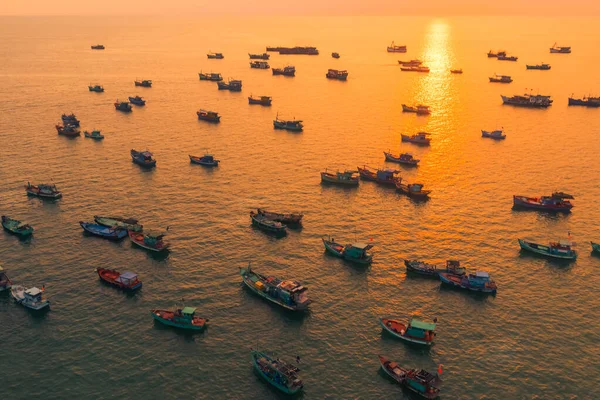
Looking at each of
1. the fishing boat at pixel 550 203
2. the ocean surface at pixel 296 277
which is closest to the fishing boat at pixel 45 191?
the ocean surface at pixel 296 277

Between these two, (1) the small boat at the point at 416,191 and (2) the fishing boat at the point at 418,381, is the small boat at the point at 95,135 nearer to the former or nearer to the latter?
(1) the small boat at the point at 416,191

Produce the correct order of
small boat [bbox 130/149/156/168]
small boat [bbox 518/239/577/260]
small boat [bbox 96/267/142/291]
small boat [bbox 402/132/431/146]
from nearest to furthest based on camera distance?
small boat [bbox 96/267/142/291] → small boat [bbox 518/239/577/260] → small boat [bbox 130/149/156/168] → small boat [bbox 402/132/431/146]

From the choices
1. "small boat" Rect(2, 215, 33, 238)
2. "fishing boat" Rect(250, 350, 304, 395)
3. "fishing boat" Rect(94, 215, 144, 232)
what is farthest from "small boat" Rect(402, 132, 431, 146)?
"small boat" Rect(2, 215, 33, 238)

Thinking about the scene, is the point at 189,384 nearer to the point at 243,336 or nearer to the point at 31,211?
the point at 243,336

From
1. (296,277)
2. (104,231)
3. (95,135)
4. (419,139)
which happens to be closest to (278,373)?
(296,277)

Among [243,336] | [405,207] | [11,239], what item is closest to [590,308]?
[405,207]

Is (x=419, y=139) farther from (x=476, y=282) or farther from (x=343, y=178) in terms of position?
(x=476, y=282)

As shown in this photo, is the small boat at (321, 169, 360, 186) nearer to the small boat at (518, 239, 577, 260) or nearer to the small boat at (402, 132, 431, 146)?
the small boat at (402, 132, 431, 146)

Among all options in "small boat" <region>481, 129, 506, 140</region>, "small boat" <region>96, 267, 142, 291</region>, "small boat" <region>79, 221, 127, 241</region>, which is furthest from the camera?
"small boat" <region>481, 129, 506, 140</region>
